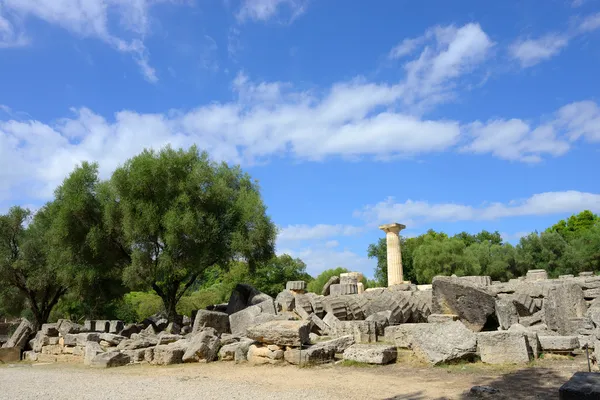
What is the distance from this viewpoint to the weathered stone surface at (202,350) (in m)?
11.5

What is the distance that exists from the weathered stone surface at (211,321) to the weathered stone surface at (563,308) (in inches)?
366

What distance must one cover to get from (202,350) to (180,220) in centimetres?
775

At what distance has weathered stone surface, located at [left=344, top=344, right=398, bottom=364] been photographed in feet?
31.1

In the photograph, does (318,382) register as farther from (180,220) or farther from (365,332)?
(180,220)

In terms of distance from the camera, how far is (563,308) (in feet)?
39.7

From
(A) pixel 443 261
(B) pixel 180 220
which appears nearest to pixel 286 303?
(B) pixel 180 220

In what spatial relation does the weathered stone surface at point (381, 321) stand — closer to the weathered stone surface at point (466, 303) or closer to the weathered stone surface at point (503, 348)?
the weathered stone surface at point (466, 303)

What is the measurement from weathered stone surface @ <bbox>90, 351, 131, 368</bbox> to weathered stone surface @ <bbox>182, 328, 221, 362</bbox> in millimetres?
1736

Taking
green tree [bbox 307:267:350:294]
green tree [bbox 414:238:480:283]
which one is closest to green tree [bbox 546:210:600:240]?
green tree [bbox 414:238:480:283]

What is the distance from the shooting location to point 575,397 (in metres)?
3.89

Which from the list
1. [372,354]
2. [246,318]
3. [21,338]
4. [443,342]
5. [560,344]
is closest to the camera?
[560,344]

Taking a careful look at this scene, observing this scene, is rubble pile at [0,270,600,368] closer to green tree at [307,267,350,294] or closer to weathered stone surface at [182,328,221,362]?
weathered stone surface at [182,328,221,362]

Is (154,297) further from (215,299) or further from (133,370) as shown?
(133,370)

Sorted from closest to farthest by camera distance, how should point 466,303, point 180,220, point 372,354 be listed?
point 372,354 < point 466,303 < point 180,220
